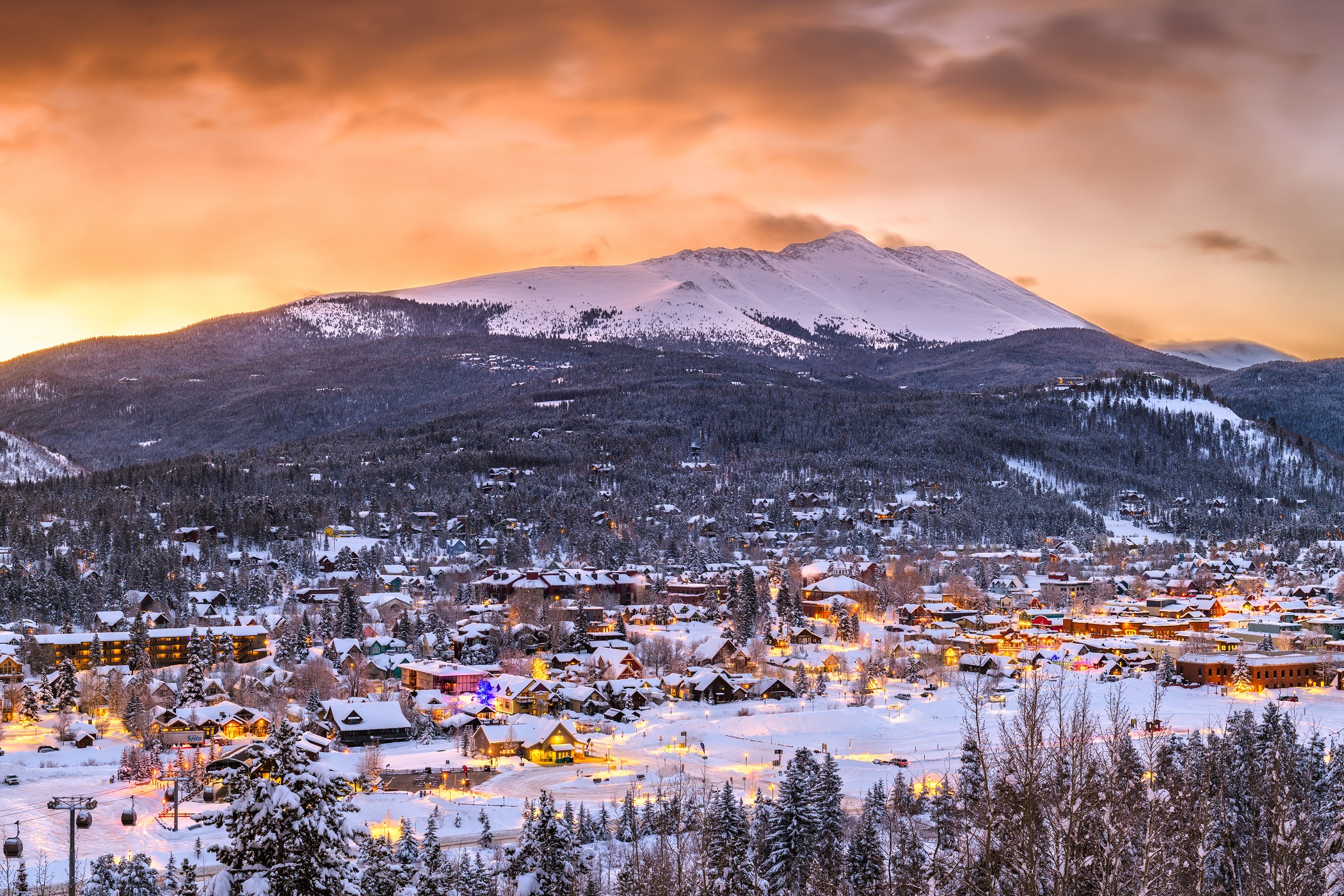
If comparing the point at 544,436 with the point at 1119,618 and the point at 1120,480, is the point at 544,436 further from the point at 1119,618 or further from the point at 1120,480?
the point at 1119,618

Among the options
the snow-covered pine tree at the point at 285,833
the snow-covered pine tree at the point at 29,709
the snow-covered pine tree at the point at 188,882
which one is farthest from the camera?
the snow-covered pine tree at the point at 29,709

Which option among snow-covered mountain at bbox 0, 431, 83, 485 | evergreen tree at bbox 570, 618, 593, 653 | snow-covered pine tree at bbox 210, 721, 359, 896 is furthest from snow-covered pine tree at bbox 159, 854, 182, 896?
snow-covered mountain at bbox 0, 431, 83, 485

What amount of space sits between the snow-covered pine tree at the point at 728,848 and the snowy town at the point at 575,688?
186 mm

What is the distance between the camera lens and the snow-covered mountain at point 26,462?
168375mm

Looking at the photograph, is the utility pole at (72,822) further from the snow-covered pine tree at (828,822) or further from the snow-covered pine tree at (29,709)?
the snow-covered pine tree at (29,709)

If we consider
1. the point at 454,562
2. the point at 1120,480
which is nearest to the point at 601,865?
the point at 454,562

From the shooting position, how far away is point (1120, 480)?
540 ft

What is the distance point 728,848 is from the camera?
2775 cm

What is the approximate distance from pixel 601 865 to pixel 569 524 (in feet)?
307

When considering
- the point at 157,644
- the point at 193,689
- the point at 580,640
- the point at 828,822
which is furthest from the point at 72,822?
the point at 580,640

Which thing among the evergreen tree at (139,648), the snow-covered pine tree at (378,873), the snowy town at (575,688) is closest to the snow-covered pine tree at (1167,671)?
the snowy town at (575,688)

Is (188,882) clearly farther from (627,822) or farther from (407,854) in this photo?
(627,822)

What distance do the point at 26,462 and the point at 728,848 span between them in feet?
569

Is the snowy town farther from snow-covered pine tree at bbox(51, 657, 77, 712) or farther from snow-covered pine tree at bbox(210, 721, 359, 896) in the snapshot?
snow-covered pine tree at bbox(51, 657, 77, 712)
